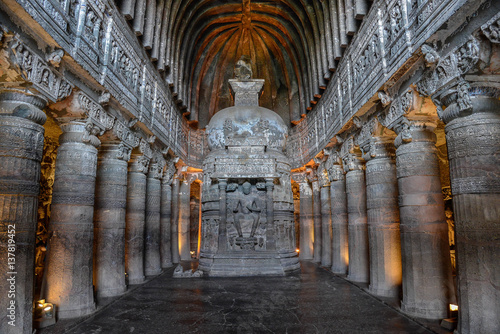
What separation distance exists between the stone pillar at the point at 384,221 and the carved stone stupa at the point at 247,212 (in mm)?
3218

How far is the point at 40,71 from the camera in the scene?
4766 mm

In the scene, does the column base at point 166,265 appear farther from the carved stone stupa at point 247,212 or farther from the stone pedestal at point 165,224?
the carved stone stupa at point 247,212

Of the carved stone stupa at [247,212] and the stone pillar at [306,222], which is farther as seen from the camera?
the stone pillar at [306,222]

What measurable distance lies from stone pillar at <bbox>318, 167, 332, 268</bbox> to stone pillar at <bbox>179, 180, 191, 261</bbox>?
6481 millimetres

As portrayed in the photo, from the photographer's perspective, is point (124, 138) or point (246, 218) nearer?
point (124, 138)

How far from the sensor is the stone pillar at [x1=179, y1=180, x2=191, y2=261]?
14.6 meters

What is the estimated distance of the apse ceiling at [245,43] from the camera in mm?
9922

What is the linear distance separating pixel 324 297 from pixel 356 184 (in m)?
3.75

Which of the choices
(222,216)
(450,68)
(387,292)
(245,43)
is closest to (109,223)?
(222,216)

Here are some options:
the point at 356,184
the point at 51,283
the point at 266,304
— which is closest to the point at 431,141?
the point at 356,184

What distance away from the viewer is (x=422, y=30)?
16.6 feet

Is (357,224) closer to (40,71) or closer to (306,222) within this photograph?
(306,222)

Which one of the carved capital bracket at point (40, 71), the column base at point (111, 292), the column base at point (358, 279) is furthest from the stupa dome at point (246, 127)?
the carved capital bracket at point (40, 71)

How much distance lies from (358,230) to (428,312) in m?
3.61
